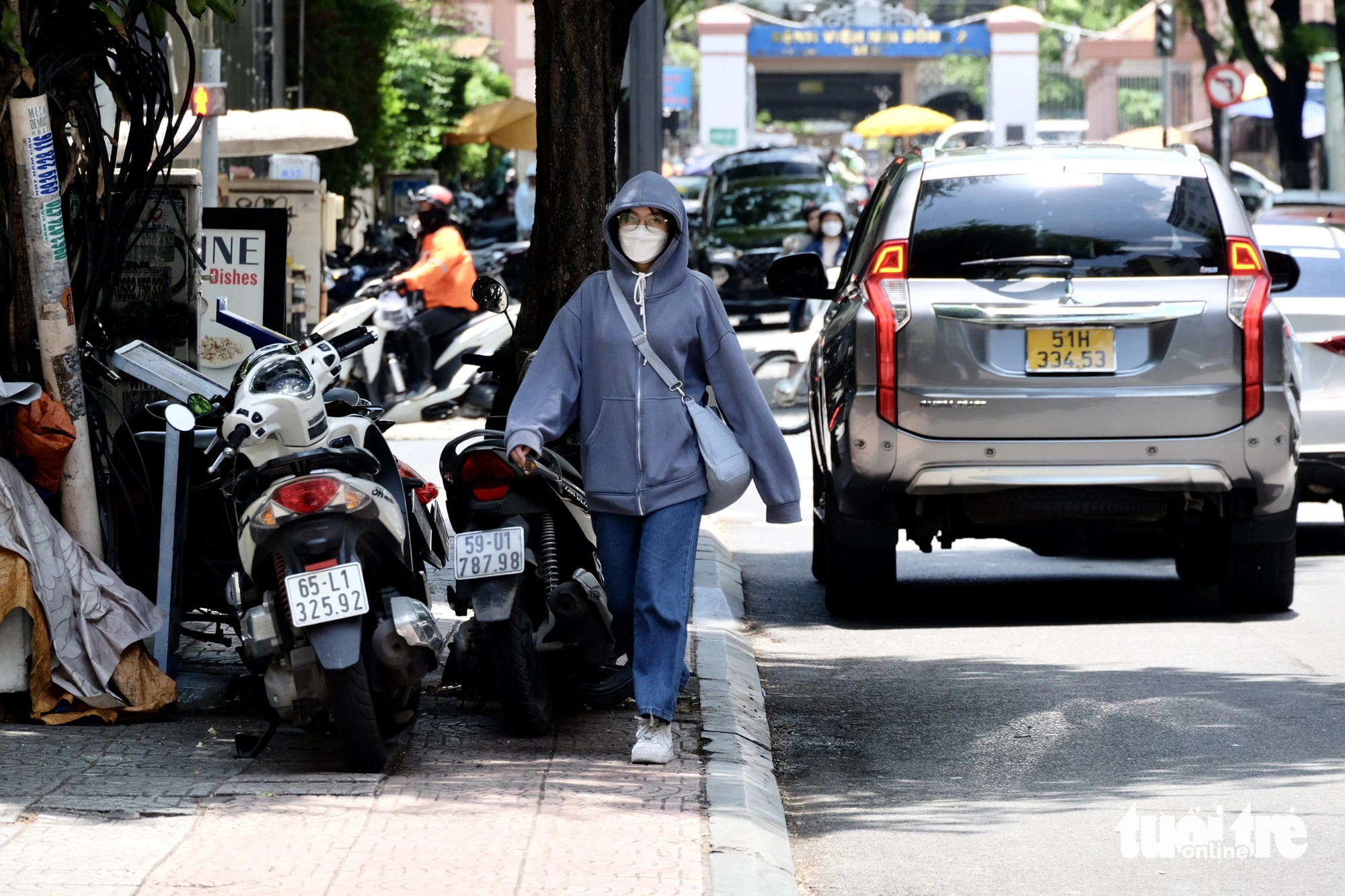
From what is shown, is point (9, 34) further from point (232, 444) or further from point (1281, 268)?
point (1281, 268)

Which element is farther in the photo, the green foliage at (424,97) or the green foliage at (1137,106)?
the green foliage at (1137,106)

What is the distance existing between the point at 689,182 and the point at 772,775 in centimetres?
4854

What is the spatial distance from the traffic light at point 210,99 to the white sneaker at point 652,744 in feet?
25.4

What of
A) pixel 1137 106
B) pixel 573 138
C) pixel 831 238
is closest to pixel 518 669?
pixel 573 138

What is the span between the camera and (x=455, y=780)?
19.2ft

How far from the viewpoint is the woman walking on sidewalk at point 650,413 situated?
245 inches

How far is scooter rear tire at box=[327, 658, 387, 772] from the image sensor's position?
226 inches

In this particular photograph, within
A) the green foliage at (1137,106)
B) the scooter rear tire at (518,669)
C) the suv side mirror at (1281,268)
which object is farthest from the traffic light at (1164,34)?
the green foliage at (1137,106)

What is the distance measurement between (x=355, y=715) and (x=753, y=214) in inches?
867

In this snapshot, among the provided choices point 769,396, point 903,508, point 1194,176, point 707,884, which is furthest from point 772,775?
point 769,396

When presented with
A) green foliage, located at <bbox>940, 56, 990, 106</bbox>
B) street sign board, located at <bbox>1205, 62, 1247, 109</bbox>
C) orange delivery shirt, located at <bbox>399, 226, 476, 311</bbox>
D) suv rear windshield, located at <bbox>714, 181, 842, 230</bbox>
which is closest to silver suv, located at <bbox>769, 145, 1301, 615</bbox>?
orange delivery shirt, located at <bbox>399, 226, 476, 311</bbox>

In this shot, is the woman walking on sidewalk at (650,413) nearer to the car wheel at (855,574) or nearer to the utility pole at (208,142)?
the car wheel at (855,574)

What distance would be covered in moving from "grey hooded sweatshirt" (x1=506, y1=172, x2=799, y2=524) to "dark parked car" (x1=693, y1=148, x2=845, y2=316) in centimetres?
1764

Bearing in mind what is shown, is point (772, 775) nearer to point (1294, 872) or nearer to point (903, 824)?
point (903, 824)
